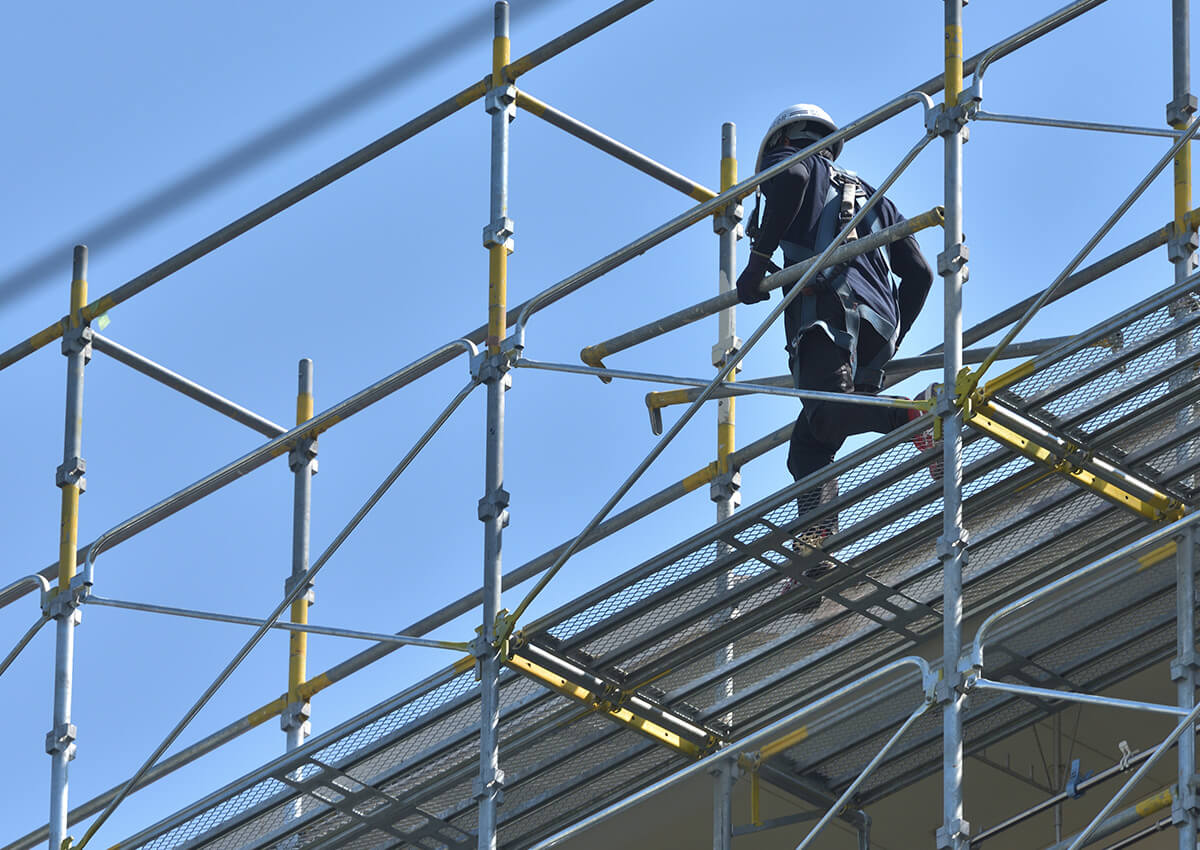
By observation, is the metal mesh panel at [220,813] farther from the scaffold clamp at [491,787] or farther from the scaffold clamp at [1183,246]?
the scaffold clamp at [1183,246]

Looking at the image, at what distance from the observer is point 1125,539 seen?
10664 mm

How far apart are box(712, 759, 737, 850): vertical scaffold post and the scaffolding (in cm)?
1

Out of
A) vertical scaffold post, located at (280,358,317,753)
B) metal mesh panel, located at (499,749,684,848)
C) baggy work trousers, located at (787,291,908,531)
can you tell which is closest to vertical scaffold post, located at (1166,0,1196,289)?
baggy work trousers, located at (787,291,908,531)

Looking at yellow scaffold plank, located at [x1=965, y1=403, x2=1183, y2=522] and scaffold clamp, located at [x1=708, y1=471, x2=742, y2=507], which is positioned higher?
scaffold clamp, located at [x1=708, y1=471, x2=742, y2=507]

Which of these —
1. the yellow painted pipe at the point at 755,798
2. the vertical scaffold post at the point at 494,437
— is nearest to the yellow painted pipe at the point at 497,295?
the vertical scaffold post at the point at 494,437

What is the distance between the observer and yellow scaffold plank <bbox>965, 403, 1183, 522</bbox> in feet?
32.3

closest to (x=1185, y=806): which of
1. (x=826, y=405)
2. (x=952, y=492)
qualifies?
(x=952, y=492)

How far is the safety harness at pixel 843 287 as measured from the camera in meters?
11.3

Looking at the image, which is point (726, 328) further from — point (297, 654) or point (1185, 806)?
point (1185, 806)

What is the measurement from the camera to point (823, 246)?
37.7 ft

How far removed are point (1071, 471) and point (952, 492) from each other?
537mm

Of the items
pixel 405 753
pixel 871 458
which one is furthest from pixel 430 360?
pixel 871 458

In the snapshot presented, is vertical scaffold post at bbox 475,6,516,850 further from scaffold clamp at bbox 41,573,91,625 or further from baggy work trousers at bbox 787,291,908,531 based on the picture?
scaffold clamp at bbox 41,573,91,625

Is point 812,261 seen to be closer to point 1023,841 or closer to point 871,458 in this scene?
point 871,458
